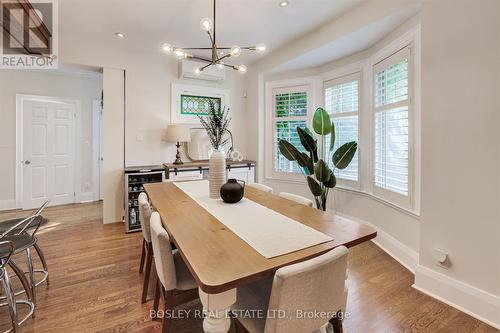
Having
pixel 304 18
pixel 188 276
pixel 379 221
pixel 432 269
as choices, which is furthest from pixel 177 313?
pixel 304 18

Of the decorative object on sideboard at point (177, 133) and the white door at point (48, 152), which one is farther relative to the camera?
the white door at point (48, 152)

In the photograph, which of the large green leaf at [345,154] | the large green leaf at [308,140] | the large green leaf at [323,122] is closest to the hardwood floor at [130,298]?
the large green leaf at [345,154]

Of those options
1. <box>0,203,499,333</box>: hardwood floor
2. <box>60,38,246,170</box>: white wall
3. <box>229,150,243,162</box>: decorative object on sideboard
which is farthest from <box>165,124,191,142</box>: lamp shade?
<box>0,203,499,333</box>: hardwood floor

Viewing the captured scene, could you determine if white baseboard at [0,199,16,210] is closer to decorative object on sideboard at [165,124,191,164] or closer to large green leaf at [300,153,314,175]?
decorative object on sideboard at [165,124,191,164]

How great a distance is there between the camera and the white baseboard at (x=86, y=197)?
529cm

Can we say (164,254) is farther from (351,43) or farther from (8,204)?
(8,204)

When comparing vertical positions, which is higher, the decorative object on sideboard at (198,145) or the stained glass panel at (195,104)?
the stained glass panel at (195,104)

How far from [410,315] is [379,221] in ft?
5.03

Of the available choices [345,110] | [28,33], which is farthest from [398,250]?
[28,33]

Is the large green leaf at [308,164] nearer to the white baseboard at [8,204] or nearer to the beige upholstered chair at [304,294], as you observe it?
the beige upholstered chair at [304,294]

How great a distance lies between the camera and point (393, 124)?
2.88 metres

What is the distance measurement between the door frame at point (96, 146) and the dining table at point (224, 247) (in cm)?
434

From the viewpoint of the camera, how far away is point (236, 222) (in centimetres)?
147

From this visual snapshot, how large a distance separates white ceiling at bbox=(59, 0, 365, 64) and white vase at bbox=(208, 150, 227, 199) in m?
1.82
